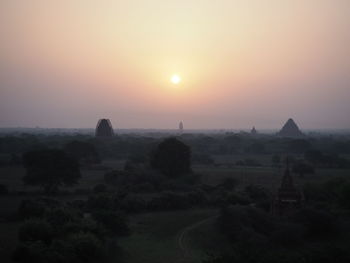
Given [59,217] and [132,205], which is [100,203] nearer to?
[132,205]

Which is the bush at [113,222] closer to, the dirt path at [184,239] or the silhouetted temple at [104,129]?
the dirt path at [184,239]

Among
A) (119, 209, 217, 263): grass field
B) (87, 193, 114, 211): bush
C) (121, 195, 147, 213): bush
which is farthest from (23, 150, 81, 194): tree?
(119, 209, 217, 263): grass field

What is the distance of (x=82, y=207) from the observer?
25.6 m

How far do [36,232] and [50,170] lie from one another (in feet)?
52.4

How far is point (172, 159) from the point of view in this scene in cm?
3909

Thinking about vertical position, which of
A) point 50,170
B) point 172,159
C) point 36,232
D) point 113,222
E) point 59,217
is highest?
point 172,159

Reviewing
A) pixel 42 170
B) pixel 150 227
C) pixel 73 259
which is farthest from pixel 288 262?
pixel 42 170

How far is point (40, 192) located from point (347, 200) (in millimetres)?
21212

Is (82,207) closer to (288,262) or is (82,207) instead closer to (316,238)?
(316,238)

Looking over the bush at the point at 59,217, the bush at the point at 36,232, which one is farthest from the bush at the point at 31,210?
the bush at the point at 36,232

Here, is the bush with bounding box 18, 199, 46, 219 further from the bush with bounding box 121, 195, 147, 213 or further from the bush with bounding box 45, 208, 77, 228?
the bush with bounding box 121, 195, 147, 213

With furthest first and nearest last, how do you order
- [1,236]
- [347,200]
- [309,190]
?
1. [309,190]
2. [347,200]
3. [1,236]

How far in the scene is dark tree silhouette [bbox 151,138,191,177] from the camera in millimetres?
39062

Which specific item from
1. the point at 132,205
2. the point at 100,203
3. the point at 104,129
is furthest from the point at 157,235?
the point at 104,129
